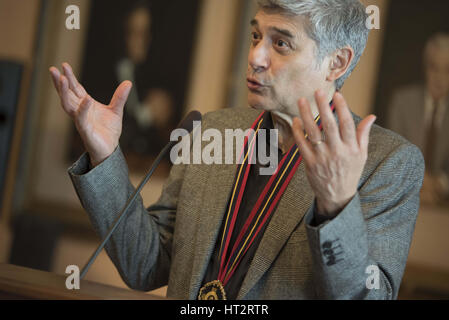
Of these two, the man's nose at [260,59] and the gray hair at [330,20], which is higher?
the gray hair at [330,20]

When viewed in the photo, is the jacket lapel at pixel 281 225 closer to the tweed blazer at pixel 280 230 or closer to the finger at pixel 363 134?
the tweed blazer at pixel 280 230

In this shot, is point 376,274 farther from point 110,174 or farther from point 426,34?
point 426,34

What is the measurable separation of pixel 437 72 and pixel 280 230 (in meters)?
2.44

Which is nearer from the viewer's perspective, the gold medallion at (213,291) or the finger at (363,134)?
the finger at (363,134)

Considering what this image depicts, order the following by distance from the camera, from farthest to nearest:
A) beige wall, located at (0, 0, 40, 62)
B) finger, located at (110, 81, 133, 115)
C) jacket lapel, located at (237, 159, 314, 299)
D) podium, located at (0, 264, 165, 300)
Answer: beige wall, located at (0, 0, 40, 62) < finger, located at (110, 81, 133, 115) < jacket lapel, located at (237, 159, 314, 299) < podium, located at (0, 264, 165, 300)

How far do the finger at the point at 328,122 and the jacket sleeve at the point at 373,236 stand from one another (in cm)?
17

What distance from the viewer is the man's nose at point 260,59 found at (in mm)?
1849

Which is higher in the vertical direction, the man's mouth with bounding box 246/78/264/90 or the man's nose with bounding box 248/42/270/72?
the man's nose with bounding box 248/42/270/72

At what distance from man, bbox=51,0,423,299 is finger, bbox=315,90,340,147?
36mm

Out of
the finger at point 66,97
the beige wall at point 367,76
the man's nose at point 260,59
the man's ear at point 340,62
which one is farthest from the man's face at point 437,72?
the finger at point 66,97

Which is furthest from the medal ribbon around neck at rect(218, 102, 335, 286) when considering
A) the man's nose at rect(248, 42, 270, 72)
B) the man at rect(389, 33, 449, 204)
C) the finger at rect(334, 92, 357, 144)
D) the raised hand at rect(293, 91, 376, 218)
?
the man at rect(389, 33, 449, 204)

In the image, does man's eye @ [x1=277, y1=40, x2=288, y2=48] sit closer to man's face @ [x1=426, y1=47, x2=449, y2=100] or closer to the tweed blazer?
the tweed blazer

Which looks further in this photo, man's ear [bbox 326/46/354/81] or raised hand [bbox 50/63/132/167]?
man's ear [bbox 326/46/354/81]

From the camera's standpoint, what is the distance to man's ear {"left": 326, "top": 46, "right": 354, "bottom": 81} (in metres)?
1.96
